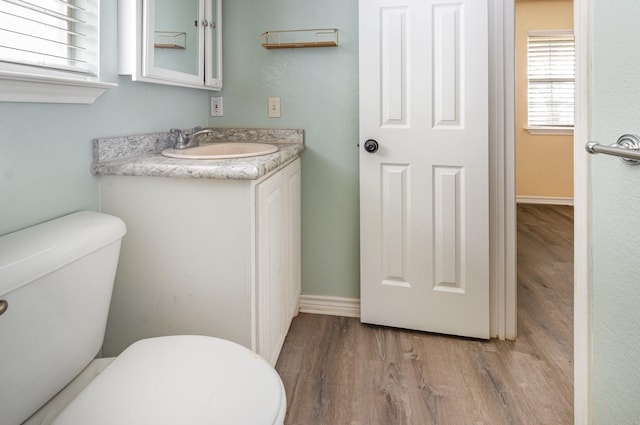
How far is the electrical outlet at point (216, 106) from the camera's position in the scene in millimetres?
2189

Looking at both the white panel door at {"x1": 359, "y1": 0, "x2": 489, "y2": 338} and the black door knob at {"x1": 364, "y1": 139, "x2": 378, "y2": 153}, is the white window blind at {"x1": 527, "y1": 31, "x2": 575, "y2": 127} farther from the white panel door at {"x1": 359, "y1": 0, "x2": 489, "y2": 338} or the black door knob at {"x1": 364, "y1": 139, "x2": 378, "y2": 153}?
the black door knob at {"x1": 364, "y1": 139, "x2": 378, "y2": 153}

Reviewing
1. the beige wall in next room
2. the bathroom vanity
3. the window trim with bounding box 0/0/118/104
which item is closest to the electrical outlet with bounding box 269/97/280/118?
the bathroom vanity

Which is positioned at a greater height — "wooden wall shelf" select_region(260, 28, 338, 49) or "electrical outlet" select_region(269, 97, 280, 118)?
"wooden wall shelf" select_region(260, 28, 338, 49)

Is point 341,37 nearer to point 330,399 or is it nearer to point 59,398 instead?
point 330,399

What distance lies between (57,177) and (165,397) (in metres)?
0.77

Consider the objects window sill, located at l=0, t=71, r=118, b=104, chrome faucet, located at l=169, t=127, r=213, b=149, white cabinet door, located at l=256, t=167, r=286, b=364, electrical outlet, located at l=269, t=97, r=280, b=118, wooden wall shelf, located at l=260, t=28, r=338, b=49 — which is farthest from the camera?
electrical outlet, located at l=269, t=97, r=280, b=118

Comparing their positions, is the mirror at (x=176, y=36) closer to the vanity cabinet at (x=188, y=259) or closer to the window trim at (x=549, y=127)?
the vanity cabinet at (x=188, y=259)

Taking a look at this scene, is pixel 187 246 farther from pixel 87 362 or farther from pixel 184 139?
pixel 184 139

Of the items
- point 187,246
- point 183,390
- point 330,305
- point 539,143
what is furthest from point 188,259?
point 539,143

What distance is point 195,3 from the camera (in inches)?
71.5

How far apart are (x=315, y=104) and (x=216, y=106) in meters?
0.55

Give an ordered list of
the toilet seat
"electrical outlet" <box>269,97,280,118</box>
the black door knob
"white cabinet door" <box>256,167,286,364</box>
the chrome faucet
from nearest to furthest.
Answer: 1. the toilet seat
2. "white cabinet door" <box>256,167,286,364</box>
3. the chrome faucet
4. the black door knob
5. "electrical outlet" <box>269,97,280,118</box>

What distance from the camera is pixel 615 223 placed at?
0.90 m

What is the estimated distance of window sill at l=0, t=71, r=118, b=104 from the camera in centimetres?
95
